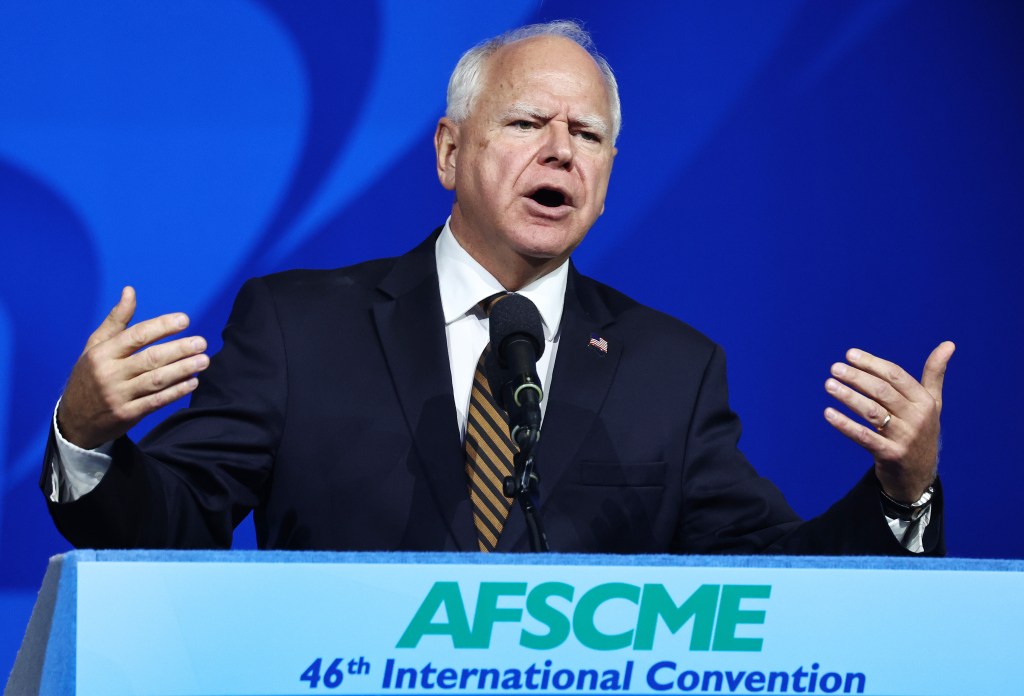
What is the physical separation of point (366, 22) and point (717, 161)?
2.76ft

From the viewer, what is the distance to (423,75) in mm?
2654

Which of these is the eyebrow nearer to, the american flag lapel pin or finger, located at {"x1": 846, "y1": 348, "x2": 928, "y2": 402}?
the american flag lapel pin

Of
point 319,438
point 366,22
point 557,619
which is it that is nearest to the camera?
point 557,619

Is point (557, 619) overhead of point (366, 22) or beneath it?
beneath

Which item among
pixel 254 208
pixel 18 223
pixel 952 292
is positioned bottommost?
pixel 18 223

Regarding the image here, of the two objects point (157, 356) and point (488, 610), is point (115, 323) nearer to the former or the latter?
point (157, 356)

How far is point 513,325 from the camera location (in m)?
1.42

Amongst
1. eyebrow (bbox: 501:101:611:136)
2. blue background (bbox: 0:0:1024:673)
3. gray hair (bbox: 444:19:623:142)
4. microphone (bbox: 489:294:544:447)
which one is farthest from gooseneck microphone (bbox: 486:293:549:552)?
blue background (bbox: 0:0:1024:673)

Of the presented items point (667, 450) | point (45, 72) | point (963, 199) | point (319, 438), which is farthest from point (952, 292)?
point (45, 72)

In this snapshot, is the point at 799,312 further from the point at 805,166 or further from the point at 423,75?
the point at 423,75

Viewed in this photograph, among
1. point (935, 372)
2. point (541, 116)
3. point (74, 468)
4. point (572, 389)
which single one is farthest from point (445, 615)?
point (541, 116)

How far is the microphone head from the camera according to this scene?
4.65 feet

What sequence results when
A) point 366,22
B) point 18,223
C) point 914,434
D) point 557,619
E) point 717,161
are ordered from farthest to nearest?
1. point 717,161
2. point 366,22
3. point 18,223
4. point 914,434
5. point 557,619

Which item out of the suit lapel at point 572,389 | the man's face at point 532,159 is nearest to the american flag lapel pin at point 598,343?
the suit lapel at point 572,389
